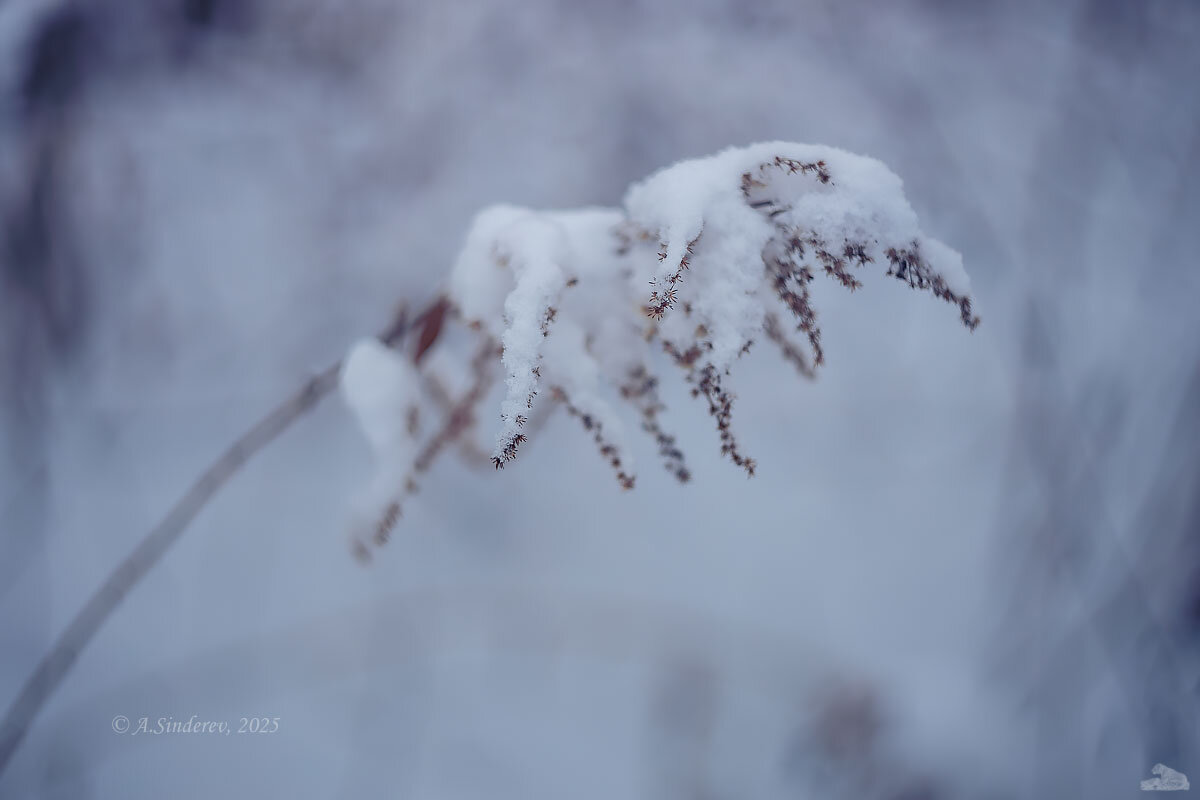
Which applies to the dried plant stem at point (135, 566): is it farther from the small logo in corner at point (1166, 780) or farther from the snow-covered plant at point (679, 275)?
the small logo in corner at point (1166, 780)

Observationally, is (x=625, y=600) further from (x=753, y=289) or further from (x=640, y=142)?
(x=640, y=142)

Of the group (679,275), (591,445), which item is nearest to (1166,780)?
(591,445)

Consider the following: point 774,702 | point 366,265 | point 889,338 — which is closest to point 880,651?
→ point 774,702

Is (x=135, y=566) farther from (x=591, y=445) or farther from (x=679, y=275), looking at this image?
(x=679, y=275)

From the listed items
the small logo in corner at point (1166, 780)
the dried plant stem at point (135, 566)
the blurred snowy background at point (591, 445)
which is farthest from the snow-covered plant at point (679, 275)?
the small logo in corner at point (1166, 780)

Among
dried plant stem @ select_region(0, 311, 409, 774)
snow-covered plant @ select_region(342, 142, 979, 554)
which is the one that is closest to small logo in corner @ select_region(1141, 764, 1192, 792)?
snow-covered plant @ select_region(342, 142, 979, 554)
